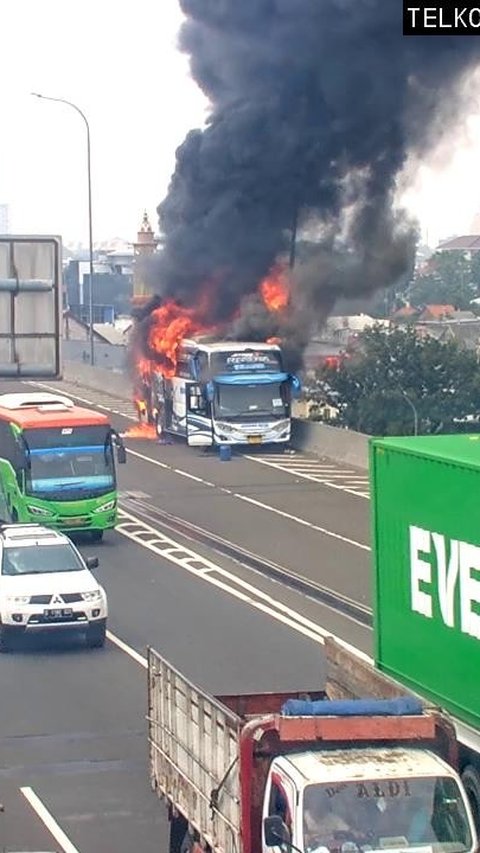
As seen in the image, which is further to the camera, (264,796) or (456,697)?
(456,697)

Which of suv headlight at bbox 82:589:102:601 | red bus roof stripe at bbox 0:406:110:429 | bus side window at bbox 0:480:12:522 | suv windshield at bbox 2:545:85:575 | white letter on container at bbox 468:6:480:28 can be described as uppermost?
white letter on container at bbox 468:6:480:28

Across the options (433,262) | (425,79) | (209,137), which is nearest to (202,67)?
(209,137)

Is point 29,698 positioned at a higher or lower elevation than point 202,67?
lower

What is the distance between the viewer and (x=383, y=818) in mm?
11094

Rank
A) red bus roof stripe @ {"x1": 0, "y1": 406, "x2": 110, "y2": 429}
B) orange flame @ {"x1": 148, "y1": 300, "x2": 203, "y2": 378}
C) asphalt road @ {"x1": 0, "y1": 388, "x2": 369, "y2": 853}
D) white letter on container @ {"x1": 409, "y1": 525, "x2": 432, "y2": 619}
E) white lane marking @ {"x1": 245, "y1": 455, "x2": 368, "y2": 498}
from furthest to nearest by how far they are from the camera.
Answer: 1. orange flame @ {"x1": 148, "y1": 300, "x2": 203, "y2": 378}
2. white lane marking @ {"x1": 245, "y1": 455, "x2": 368, "y2": 498}
3. red bus roof stripe @ {"x1": 0, "y1": 406, "x2": 110, "y2": 429}
4. asphalt road @ {"x1": 0, "y1": 388, "x2": 369, "y2": 853}
5. white letter on container @ {"x1": 409, "y1": 525, "x2": 432, "y2": 619}

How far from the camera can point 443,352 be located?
52.2m

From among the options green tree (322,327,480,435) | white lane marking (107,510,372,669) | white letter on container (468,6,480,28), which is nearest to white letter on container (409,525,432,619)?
white lane marking (107,510,372,669)

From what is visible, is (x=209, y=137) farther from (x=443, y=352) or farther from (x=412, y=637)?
(x=412, y=637)

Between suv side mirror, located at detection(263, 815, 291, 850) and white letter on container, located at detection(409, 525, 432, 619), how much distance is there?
390 cm

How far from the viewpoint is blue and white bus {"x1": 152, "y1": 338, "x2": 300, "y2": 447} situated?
47.3 meters

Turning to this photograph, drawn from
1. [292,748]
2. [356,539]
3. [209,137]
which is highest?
[209,137]

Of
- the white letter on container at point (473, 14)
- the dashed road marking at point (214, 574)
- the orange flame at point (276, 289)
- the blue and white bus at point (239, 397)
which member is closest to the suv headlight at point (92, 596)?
the dashed road marking at point (214, 574)

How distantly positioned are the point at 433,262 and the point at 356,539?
120 m

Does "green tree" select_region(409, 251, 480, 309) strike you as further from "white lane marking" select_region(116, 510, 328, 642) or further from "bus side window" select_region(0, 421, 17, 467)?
"bus side window" select_region(0, 421, 17, 467)
